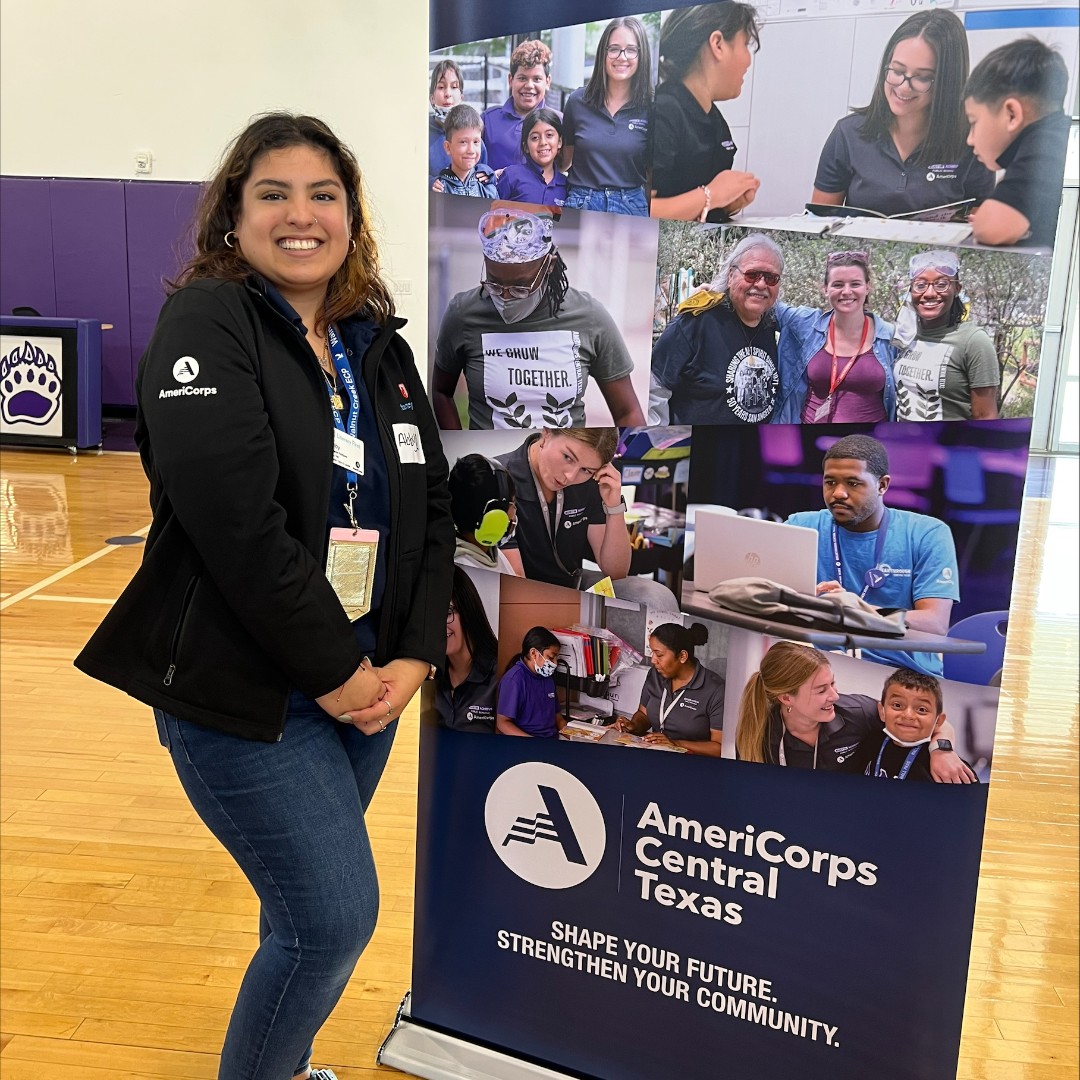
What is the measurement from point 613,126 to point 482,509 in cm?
59

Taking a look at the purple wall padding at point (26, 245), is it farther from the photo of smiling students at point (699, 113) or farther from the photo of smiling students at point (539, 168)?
the photo of smiling students at point (699, 113)

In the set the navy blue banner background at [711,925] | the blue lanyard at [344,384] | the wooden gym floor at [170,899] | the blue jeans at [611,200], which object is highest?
the blue jeans at [611,200]

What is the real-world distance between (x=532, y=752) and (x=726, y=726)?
34cm

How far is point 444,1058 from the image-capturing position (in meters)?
1.89

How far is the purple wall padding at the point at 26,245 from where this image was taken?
960 centimetres

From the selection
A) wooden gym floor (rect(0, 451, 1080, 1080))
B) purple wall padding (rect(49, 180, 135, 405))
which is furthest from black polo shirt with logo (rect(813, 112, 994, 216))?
purple wall padding (rect(49, 180, 135, 405))

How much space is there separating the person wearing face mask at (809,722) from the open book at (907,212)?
1.92ft

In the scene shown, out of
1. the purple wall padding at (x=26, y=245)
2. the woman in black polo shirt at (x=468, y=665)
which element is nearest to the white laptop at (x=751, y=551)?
the woman in black polo shirt at (x=468, y=665)

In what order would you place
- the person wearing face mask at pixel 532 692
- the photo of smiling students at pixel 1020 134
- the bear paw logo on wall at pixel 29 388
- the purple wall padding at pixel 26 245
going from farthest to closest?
the purple wall padding at pixel 26 245, the bear paw logo on wall at pixel 29 388, the person wearing face mask at pixel 532 692, the photo of smiling students at pixel 1020 134

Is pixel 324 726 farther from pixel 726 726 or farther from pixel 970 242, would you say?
pixel 970 242

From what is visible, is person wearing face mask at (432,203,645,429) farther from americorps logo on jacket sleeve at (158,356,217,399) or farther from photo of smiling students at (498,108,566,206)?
americorps logo on jacket sleeve at (158,356,217,399)

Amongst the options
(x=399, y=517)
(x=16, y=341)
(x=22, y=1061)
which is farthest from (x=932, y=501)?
(x=16, y=341)

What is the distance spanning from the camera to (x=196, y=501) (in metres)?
1.24

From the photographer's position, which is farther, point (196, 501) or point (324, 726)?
point (324, 726)
